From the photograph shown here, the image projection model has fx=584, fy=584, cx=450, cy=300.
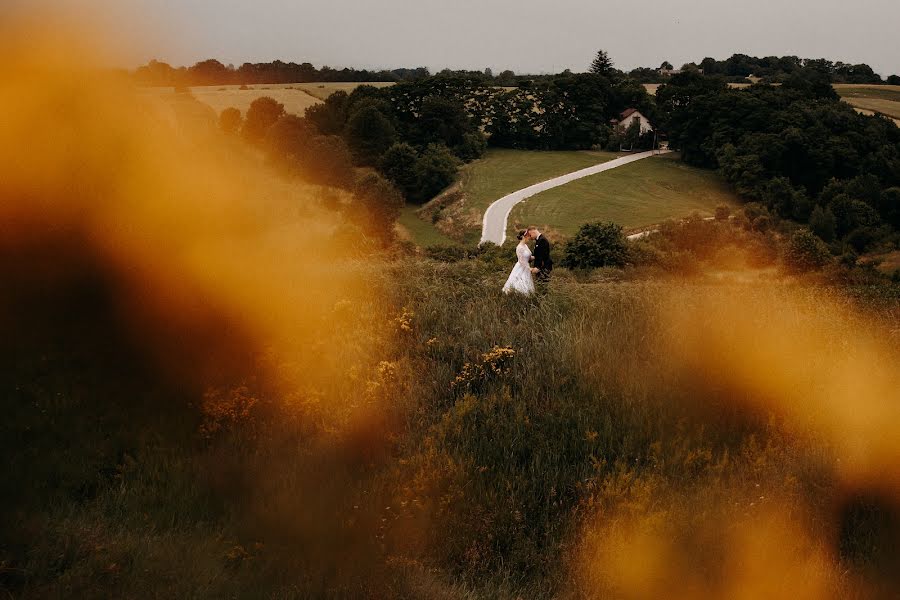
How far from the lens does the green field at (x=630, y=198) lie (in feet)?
186

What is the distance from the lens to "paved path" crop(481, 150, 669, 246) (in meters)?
54.1

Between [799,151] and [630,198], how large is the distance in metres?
25.8

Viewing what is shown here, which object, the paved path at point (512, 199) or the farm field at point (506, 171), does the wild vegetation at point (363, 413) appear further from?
the farm field at point (506, 171)

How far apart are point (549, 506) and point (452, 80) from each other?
101550mm

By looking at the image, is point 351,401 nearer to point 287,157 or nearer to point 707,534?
point 707,534

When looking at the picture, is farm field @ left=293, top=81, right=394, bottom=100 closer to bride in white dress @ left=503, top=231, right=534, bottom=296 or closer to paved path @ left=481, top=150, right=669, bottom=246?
paved path @ left=481, top=150, right=669, bottom=246

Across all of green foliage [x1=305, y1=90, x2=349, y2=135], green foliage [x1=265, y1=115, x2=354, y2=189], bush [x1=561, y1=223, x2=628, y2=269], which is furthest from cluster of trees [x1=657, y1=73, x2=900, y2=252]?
green foliage [x1=305, y1=90, x2=349, y2=135]

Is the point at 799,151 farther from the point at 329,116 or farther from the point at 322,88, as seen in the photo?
the point at 322,88

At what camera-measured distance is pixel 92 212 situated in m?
6.72

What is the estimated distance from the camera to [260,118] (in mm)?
83562

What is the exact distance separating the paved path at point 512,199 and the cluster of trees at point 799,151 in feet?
33.3

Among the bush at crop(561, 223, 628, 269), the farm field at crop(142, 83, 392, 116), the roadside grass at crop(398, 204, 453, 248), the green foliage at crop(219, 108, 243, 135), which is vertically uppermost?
the farm field at crop(142, 83, 392, 116)

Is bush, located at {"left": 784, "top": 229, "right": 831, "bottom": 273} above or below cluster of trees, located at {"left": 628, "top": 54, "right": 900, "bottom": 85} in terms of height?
below

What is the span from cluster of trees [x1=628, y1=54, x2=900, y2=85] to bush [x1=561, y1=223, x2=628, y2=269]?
378ft
